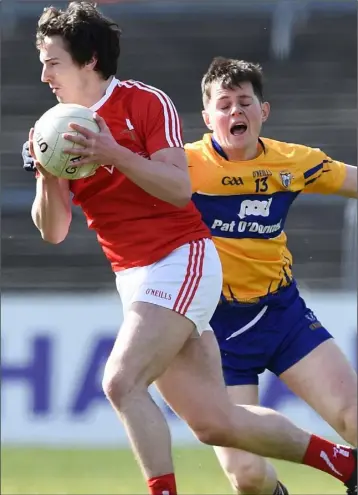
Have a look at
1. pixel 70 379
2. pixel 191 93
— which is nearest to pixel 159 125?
pixel 70 379

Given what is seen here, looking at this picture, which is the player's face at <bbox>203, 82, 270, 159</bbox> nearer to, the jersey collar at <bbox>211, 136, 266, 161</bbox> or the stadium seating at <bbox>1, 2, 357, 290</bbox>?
the jersey collar at <bbox>211, 136, 266, 161</bbox>

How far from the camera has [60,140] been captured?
404 cm

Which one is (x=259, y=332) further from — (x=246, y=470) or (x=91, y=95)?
(x=91, y=95)

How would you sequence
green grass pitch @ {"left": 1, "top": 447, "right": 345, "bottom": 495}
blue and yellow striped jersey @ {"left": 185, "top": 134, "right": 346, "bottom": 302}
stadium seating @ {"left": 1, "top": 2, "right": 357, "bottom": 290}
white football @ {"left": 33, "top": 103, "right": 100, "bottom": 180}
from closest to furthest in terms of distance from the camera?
1. white football @ {"left": 33, "top": 103, "right": 100, "bottom": 180}
2. blue and yellow striped jersey @ {"left": 185, "top": 134, "right": 346, "bottom": 302}
3. green grass pitch @ {"left": 1, "top": 447, "right": 345, "bottom": 495}
4. stadium seating @ {"left": 1, "top": 2, "right": 357, "bottom": 290}

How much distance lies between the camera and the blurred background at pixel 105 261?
7445 millimetres

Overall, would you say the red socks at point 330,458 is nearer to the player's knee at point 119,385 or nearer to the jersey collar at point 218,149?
the player's knee at point 119,385

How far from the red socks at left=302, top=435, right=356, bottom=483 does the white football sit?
4.69 ft

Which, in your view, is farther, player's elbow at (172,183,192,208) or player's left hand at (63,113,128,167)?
player's elbow at (172,183,192,208)

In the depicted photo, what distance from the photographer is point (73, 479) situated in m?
6.74

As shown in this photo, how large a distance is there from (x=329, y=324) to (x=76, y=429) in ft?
5.84

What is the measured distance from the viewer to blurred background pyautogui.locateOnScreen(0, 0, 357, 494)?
745cm

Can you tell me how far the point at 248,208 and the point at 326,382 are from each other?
0.78 metres

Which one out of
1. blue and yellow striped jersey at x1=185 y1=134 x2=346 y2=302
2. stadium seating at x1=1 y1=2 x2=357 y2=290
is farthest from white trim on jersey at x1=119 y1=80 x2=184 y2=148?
stadium seating at x1=1 y1=2 x2=357 y2=290

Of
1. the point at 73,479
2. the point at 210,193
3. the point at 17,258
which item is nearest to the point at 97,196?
the point at 210,193
